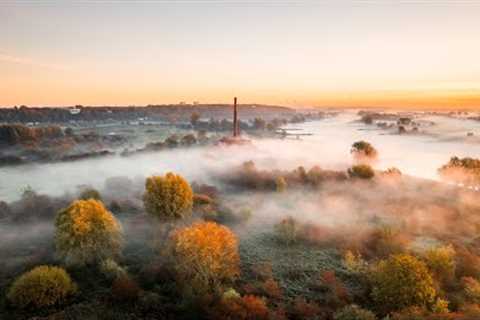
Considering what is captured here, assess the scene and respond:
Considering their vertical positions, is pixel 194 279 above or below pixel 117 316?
above

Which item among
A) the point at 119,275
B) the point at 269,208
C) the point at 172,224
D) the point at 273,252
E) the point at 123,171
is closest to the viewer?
the point at 119,275

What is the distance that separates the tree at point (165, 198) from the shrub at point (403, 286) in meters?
30.1

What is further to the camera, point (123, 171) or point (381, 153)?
point (381, 153)

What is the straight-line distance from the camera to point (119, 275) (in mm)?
41125

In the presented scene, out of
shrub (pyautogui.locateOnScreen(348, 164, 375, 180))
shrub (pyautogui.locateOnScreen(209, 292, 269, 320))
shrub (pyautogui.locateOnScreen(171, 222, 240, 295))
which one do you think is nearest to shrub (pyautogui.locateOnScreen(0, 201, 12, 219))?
shrub (pyautogui.locateOnScreen(171, 222, 240, 295))

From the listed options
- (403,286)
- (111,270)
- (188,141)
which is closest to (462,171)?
(403,286)

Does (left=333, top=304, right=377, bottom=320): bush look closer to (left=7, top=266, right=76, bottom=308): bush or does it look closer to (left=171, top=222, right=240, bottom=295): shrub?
(left=171, top=222, right=240, bottom=295): shrub

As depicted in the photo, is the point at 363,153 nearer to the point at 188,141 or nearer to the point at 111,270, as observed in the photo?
the point at 188,141

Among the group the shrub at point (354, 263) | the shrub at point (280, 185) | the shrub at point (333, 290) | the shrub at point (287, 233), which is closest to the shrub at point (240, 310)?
the shrub at point (333, 290)

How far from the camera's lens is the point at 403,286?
33.6 m

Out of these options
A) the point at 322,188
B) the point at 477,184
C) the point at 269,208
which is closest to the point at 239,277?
the point at 269,208

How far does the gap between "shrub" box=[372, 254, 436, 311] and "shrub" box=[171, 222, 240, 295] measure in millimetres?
15581

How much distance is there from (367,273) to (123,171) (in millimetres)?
86858

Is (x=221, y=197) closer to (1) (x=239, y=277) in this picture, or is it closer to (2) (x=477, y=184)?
(1) (x=239, y=277)
